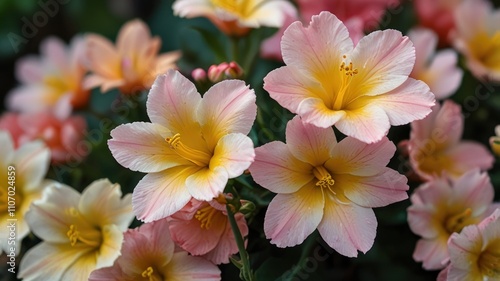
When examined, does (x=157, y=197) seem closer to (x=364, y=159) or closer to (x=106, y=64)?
(x=364, y=159)

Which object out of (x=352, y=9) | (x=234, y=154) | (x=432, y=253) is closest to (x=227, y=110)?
(x=234, y=154)

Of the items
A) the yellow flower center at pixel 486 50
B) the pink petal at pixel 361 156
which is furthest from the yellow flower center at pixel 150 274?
the yellow flower center at pixel 486 50

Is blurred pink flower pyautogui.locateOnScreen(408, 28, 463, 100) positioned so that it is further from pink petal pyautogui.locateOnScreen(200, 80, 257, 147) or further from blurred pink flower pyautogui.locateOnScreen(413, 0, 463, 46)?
pink petal pyautogui.locateOnScreen(200, 80, 257, 147)

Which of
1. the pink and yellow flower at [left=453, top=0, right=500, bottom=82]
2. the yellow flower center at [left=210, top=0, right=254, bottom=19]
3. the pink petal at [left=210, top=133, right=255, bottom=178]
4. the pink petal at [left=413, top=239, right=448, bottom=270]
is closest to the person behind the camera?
the pink petal at [left=210, top=133, right=255, bottom=178]

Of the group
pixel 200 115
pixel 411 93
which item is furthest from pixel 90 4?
pixel 411 93

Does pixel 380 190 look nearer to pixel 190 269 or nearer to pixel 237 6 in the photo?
pixel 190 269

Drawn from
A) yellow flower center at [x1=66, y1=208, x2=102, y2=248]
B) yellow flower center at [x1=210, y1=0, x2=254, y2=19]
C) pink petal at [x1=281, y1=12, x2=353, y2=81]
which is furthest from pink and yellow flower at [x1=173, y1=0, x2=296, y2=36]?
yellow flower center at [x1=66, y1=208, x2=102, y2=248]

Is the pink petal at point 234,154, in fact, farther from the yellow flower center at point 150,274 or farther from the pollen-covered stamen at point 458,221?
the pollen-covered stamen at point 458,221
